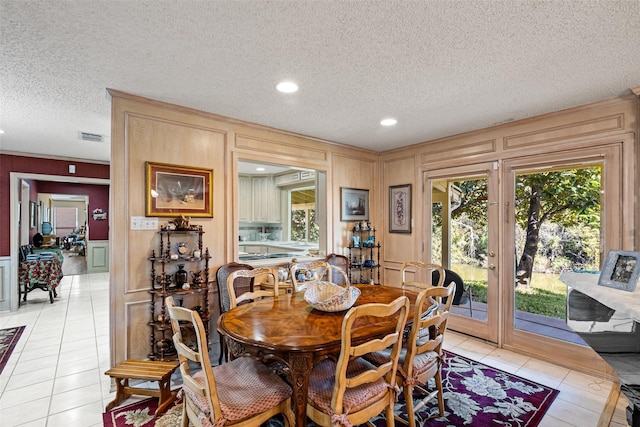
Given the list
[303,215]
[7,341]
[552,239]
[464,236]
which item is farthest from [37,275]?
[552,239]

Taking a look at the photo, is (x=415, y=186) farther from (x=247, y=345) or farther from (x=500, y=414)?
(x=247, y=345)

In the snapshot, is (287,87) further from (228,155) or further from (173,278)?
(173,278)

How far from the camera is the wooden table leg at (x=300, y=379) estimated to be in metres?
1.62

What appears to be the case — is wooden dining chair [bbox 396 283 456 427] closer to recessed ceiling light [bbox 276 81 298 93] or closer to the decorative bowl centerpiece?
the decorative bowl centerpiece

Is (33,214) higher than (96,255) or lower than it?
higher

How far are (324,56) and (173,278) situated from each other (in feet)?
8.03

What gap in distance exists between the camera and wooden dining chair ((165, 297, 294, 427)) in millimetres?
1492

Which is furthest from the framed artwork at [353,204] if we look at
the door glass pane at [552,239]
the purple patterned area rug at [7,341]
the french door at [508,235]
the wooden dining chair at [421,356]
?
the purple patterned area rug at [7,341]

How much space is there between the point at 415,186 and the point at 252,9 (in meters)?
3.42

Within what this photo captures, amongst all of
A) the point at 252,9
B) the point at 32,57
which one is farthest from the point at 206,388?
the point at 32,57

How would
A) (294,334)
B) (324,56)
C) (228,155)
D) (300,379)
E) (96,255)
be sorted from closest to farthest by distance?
(300,379) < (294,334) < (324,56) < (228,155) < (96,255)

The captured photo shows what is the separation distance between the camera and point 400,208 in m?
4.67

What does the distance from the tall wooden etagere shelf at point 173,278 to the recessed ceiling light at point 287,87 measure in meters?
1.55

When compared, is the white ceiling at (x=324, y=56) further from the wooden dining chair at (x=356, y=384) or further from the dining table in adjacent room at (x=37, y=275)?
the dining table in adjacent room at (x=37, y=275)
